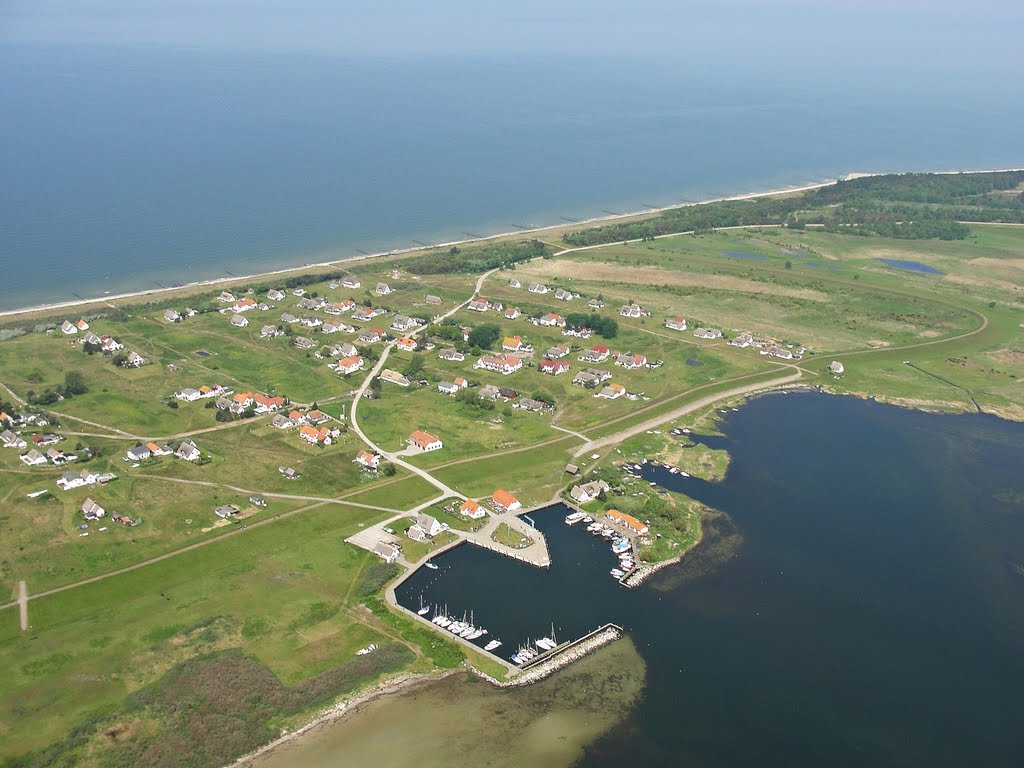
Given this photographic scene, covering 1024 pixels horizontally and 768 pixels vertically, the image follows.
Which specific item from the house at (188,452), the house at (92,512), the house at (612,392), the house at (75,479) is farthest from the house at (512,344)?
the house at (92,512)

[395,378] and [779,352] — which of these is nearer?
[395,378]

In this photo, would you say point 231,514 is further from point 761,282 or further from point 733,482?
point 761,282

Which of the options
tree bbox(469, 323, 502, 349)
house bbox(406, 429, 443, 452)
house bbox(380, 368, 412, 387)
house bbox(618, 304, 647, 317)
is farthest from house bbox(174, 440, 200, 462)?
house bbox(618, 304, 647, 317)

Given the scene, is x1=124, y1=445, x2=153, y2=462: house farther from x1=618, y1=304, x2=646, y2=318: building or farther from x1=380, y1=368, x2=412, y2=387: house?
x1=618, y1=304, x2=646, y2=318: building

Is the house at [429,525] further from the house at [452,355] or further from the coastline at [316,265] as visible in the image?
the coastline at [316,265]

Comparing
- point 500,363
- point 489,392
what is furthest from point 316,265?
point 489,392

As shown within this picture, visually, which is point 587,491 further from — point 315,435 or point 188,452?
point 188,452
